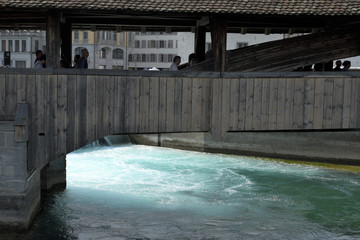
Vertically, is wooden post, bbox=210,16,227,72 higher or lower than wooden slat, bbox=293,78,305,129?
higher

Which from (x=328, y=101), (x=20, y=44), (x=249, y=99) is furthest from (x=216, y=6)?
(x=20, y=44)

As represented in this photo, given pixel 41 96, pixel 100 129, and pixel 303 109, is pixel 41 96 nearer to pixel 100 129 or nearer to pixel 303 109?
pixel 100 129

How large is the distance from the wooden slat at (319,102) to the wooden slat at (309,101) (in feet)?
0.18

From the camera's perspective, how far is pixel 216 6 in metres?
9.70

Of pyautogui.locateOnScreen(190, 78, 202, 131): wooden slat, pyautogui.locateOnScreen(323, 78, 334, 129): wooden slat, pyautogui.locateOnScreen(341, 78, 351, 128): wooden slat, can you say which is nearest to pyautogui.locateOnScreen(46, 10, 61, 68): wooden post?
pyautogui.locateOnScreen(190, 78, 202, 131): wooden slat

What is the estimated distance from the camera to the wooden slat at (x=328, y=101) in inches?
400

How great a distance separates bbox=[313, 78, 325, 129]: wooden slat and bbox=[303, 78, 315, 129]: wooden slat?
6 cm

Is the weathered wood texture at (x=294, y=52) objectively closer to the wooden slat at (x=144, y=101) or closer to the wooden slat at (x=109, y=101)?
the wooden slat at (x=144, y=101)

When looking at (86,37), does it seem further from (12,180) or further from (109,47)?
(12,180)

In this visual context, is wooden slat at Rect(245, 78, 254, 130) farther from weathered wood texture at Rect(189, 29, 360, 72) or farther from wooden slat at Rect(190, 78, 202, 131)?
weathered wood texture at Rect(189, 29, 360, 72)

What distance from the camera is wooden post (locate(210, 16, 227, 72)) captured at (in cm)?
1019

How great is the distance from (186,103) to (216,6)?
175 cm

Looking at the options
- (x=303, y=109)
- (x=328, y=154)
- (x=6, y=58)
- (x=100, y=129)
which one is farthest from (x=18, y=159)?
(x=6, y=58)

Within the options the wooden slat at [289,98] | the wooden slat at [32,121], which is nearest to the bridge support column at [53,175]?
the wooden slat at [32,121]
